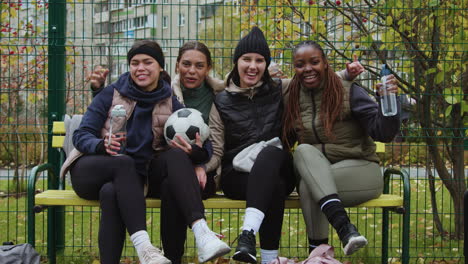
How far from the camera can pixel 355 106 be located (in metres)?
3.93

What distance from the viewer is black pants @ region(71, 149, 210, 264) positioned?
349 centimetres

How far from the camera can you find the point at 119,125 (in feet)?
12.6

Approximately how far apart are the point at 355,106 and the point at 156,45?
1334 mm

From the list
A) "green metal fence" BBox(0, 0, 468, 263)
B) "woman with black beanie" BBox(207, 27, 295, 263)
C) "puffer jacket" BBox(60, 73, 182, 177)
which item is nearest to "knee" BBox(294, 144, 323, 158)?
"woman with black beanie" BBox(207, 27, 295, 263)

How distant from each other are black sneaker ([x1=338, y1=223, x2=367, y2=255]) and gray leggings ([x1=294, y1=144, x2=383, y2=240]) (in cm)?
24

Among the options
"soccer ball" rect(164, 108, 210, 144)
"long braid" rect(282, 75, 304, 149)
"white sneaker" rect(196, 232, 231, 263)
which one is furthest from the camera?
"long braid" rect(282, 75, 304, 149)

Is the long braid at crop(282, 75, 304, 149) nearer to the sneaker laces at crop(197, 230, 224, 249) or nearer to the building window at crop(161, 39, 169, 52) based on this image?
the sneaker laces at crop(197, 230, 224, 249)

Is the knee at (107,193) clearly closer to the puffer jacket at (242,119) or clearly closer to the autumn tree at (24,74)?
the puffer jacket at (242,119)

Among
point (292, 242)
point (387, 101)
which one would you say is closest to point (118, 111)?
point (387, 101)

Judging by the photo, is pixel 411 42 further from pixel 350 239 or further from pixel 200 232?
pixel 200 232

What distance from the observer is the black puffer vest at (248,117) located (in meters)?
3.98

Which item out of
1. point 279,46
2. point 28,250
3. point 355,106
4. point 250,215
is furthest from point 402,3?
point 28,250

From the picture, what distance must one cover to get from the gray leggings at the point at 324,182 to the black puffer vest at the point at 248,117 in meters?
0.33

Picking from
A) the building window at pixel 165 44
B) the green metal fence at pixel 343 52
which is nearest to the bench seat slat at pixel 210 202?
the green metal fence at pixel 343 52
